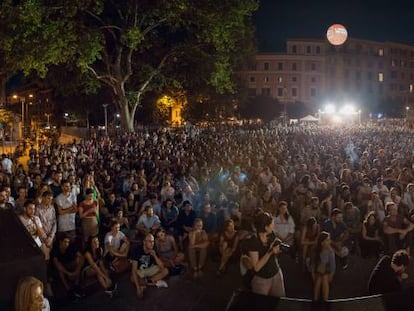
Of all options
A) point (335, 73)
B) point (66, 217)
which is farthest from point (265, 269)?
point (335, 73)

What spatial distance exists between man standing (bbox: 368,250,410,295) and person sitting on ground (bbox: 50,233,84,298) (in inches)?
168

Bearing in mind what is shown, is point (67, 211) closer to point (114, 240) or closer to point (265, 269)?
point (114, 240)

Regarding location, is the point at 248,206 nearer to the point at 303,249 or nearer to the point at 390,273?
the point at 303,249

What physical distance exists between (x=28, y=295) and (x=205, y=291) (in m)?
4.35

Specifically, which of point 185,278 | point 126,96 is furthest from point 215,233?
point 126,96

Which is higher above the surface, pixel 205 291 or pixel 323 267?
pixel 323 267

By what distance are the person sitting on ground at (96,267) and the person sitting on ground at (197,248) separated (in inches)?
62.5

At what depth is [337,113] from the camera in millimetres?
69375

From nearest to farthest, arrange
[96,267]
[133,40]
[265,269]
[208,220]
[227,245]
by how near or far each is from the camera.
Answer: [265,269]
[96,267]
[227,245]
[208,220]
[133,40]

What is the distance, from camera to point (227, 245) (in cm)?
861

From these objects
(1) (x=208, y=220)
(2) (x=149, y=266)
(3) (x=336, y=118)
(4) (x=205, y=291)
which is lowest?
(4) (x=205, y=291)

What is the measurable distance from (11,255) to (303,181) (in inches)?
361

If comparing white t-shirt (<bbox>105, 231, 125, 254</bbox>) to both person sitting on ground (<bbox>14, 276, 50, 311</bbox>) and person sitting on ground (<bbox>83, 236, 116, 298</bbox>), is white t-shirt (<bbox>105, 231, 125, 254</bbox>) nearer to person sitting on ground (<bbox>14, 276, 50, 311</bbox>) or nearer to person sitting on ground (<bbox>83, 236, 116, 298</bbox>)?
person sitting on ground (<bbox>83, 236, 116, 298</bbox>)

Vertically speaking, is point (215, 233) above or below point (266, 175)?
below
